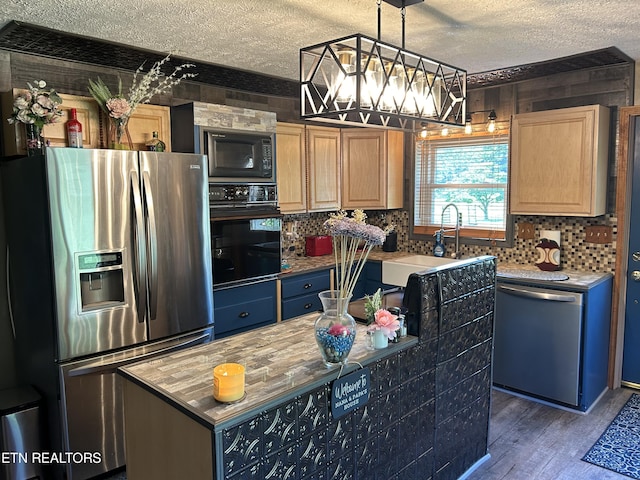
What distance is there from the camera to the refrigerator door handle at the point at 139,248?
2742mm

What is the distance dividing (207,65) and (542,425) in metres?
3.46

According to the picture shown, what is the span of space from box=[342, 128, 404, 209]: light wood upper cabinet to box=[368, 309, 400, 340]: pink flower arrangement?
2795 millimetres

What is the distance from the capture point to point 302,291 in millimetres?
4078

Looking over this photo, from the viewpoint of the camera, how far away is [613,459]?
112 inches

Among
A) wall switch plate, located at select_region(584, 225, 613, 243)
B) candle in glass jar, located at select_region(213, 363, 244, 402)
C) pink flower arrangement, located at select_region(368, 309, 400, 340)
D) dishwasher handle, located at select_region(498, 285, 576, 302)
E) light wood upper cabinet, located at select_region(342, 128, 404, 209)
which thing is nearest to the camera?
candle in glass jar, located at select_region(213, 363, 244, 402)

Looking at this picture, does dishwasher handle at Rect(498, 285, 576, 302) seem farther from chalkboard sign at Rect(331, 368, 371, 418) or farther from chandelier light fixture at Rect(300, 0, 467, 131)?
chalkboard sign at Rect(331, 368, 371, 418)

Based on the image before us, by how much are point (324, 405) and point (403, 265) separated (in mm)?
2744

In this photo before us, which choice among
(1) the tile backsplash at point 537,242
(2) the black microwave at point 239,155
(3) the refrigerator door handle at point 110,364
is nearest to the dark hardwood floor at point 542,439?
(1) the tile backsplash at point 537,242

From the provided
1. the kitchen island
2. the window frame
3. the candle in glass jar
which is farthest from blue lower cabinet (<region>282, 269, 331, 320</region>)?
the candle in glass jar

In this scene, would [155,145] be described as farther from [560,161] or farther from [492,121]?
[560,161]

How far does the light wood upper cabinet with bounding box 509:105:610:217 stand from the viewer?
3484 mm

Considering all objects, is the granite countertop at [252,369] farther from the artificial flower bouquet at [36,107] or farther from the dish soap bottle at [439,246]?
the dish soap bottle at [439,246]

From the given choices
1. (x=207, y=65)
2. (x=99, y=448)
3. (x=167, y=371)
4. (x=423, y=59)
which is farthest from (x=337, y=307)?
(x=207, y=65)

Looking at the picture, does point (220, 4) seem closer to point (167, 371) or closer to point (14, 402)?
point (167, 371)
